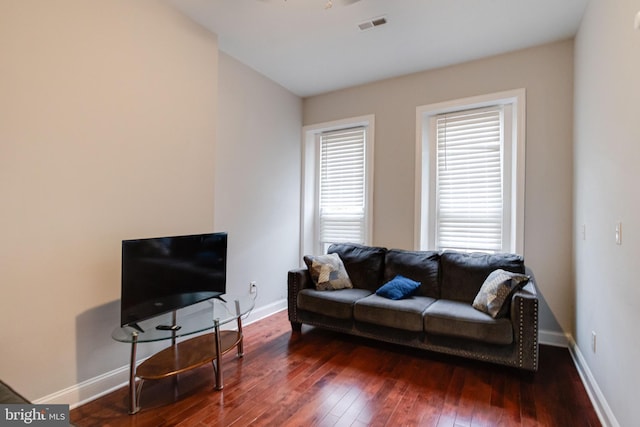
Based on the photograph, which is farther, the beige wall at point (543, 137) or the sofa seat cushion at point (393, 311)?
the beige wall at point (543, 137)

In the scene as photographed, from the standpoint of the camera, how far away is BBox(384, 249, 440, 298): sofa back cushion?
10.9 ft

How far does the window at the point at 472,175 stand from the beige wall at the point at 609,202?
0.62 metres

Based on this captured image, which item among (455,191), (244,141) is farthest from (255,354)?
(455,191)

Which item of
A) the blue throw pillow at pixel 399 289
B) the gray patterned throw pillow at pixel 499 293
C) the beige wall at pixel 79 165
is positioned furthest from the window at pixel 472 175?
the beige wall at pixel 79 165

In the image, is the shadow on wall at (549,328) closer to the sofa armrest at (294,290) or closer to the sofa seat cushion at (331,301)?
the sofa seat cushion at (331,301)

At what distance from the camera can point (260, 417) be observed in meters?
2.04

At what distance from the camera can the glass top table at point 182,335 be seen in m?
2.10

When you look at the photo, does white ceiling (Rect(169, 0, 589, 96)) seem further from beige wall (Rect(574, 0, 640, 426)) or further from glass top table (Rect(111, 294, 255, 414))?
glass top table (Rect(111, 294, 255, 414))

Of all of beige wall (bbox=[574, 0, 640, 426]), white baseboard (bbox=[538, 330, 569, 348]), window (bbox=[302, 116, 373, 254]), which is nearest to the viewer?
beige wall (bbox=[574, 0, 640, 426])

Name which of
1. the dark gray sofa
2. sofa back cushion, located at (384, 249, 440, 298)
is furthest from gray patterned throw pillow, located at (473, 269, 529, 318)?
sofa back cushion, located at (384, 249, 440, 298)

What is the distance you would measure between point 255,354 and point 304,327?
85 centimetres

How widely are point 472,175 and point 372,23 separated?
1.94 meters

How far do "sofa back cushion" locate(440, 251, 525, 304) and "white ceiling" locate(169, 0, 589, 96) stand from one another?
82.7 inches

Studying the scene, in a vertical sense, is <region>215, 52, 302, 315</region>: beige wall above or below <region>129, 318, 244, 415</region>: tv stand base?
above
